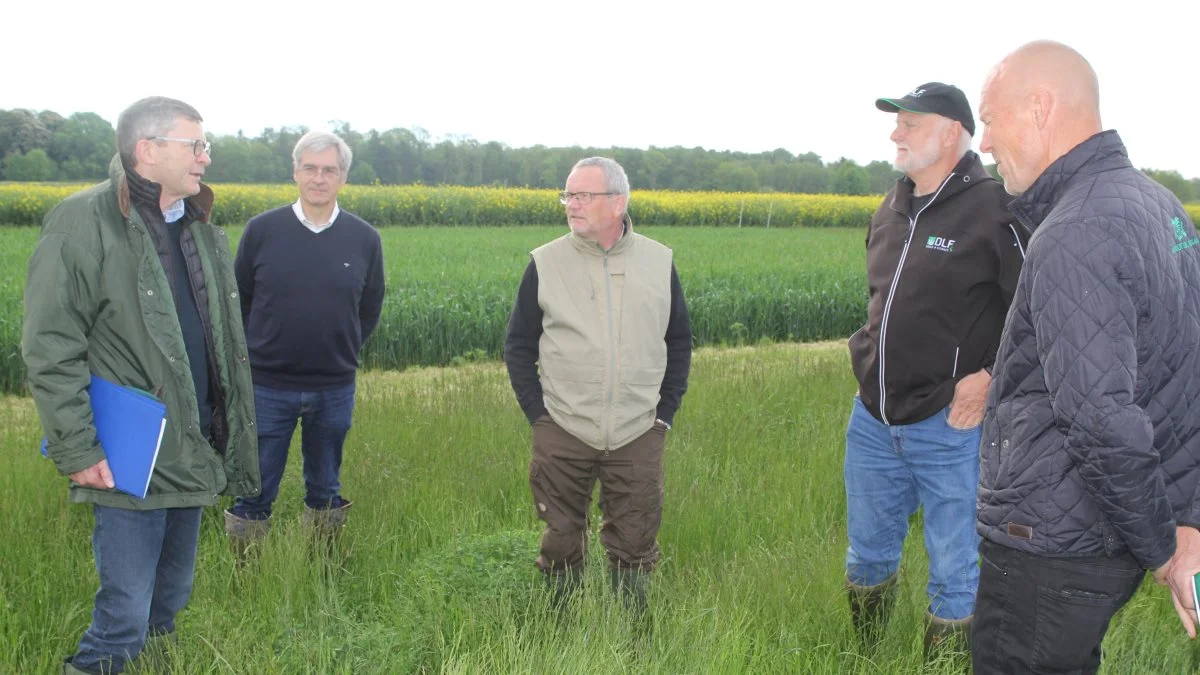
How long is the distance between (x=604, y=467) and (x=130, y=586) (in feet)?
5.67

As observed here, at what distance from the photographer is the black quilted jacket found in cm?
215

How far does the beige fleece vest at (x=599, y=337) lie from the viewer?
3.78 m

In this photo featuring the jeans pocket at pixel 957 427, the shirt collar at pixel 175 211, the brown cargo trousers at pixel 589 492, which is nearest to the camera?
the shirt collar at pixel 175 211

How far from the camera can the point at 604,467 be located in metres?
3.89

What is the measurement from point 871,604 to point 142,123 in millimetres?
3110

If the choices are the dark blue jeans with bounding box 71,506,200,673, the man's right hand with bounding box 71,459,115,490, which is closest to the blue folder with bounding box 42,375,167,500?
the man's right hand with bounding box 71,459,115,490

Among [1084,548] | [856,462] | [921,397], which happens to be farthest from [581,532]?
[1084,548]

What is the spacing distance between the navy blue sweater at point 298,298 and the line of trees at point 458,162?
46287 mm

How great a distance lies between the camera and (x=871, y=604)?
3787mm

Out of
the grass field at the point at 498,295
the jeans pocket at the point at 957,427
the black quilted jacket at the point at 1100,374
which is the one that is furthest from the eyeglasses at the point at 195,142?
the grass field at the point at 498,295

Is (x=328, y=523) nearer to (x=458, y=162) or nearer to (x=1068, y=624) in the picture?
(x=1068, y=624)

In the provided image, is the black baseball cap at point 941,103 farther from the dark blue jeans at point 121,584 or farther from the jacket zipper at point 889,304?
the dark blue jeans at point 121,584

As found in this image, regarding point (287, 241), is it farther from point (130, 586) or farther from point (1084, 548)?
point (1084, 548)

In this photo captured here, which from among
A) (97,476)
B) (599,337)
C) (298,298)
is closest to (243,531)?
(298,298)
